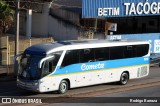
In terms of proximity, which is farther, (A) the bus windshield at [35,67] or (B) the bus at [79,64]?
(B) the bus at [79,64]

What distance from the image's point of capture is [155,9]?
43688 mm

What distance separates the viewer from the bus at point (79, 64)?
21469mm

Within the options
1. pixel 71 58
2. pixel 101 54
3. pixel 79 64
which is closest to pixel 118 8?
pixel 101 54

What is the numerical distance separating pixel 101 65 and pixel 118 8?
57.4 ft

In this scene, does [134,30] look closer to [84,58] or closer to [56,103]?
[84,58]

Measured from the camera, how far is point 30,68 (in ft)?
70.8

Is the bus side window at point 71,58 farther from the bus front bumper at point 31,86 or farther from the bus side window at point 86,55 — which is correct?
the bus front bumper at point 31,86

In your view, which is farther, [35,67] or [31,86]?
[35,67]

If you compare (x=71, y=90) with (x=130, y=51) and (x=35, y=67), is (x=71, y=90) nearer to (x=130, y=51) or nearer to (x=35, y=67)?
(x=35, y=67)

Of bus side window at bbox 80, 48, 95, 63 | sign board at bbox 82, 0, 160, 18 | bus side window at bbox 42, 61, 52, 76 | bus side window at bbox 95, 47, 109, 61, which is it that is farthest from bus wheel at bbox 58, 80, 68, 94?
sign board at bbox 82, 0, 160, 18

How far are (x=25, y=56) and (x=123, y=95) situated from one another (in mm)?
5400

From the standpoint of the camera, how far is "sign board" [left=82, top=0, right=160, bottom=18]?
39.0 meters

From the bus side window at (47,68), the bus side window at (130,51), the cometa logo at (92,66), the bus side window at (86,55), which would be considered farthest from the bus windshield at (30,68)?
the bus side window at (130,51)

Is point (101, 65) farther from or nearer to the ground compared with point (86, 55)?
nearer to the ground
